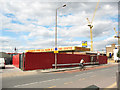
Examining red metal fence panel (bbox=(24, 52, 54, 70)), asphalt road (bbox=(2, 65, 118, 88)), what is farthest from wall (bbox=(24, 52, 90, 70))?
asphalt road (bbox=(2, 65, 118, 88))

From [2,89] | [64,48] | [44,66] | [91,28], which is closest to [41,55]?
[44,66]

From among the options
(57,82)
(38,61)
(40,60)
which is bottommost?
(57,82)

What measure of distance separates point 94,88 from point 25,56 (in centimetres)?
1616

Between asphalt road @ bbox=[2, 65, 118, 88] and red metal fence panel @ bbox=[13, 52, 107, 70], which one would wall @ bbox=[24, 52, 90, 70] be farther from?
asphalt road @ bbox=[2, 65, 118, 88]

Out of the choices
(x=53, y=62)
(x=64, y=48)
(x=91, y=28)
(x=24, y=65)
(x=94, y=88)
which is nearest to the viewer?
(x=94, y=88)

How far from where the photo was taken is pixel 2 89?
7.13 metres

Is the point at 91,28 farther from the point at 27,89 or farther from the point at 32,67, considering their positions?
the point at 27,89

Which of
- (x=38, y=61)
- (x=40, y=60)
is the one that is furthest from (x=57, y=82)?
(x=40, y=60)

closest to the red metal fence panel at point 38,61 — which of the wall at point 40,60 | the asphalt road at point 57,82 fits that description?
the wall at point 40,60

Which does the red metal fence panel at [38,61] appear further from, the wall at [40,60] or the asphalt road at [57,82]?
the asphalt road at [57,82]

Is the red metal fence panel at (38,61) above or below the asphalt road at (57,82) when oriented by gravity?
above

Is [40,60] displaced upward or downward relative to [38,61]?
upward

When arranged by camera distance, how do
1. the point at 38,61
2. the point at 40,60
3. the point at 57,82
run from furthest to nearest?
the point at 40,60, the point at 38,61, the point at 57,82

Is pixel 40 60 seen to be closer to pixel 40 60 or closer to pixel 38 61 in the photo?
pixel 40 60
